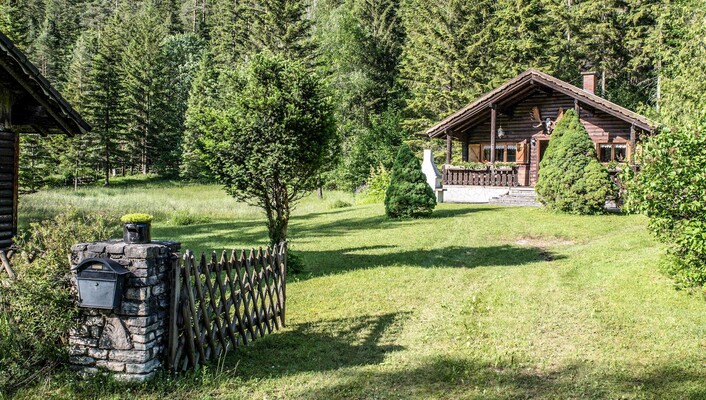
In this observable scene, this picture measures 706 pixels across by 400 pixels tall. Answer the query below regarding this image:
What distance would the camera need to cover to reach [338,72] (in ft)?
162

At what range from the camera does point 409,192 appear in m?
20.7

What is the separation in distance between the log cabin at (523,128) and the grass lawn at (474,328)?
10.0 m

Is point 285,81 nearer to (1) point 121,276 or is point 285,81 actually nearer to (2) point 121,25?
(1) point 121,276

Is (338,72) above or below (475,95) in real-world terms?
above

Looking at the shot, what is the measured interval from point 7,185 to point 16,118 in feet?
4.22

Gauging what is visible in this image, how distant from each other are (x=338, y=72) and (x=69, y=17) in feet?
176

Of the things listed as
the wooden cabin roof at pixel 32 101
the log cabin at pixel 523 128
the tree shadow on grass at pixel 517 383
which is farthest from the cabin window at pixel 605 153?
the wooden cabin roof at pixel 32 101

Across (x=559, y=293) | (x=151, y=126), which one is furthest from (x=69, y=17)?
(x=559, y=293)

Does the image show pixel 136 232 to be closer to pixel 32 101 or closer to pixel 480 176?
pixel 32 101

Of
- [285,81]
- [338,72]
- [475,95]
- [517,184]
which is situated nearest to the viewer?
[285,81]

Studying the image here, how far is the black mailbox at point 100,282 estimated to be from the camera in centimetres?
536

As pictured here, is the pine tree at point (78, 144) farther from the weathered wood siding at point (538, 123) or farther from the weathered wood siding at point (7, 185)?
the weathered wood siding at point (7, 185)

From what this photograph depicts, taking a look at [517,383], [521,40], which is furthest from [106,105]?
[517,383]

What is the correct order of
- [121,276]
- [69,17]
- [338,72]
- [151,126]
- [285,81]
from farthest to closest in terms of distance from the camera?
[69,17]
[151,126]
[338,72]
[285,81]
[121,276]
